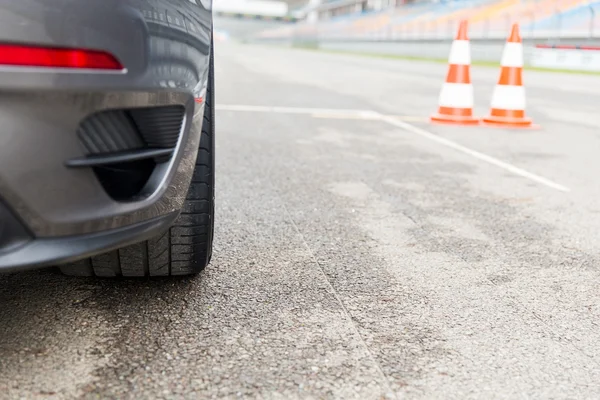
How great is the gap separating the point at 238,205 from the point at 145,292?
1.14 meters

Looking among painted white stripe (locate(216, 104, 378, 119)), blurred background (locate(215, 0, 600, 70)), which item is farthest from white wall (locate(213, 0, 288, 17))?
painted white stripe (locate(216, 104, 378, 119))

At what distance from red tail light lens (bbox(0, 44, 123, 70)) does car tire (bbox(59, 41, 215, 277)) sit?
Answer: 1.65ft

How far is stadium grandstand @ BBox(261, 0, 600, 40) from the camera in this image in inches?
822

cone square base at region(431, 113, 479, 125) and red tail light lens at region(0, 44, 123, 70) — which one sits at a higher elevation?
red tail light lens at region(0, 44, 123, 70)

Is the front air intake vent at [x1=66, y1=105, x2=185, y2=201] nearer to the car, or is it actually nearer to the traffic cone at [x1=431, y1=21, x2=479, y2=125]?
the car

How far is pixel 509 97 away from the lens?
5.98 m

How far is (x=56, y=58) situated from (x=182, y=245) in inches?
27.8

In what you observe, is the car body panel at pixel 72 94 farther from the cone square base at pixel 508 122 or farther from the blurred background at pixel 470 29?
the cone square base at pixel 508 122

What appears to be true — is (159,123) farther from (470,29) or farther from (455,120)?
(470,29)

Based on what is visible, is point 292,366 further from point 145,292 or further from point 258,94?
point 258,94

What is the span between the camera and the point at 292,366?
5.03 feet

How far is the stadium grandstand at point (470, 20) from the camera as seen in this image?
20891mm

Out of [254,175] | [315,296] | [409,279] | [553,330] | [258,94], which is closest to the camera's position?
[553,330]

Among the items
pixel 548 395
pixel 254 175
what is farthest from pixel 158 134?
pixel 254 175
